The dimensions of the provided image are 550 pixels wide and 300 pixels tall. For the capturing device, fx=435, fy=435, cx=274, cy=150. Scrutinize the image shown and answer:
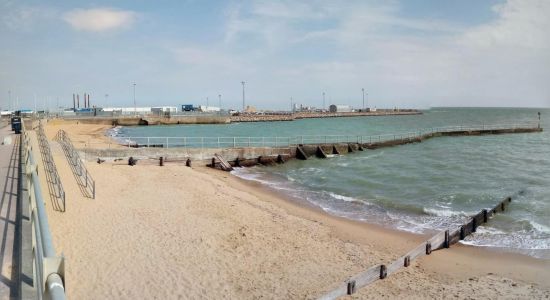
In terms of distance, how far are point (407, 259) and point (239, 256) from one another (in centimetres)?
473

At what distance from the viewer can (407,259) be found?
12172 millimetres

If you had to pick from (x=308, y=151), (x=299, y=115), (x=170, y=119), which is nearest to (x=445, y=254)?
(x=308, y=151)

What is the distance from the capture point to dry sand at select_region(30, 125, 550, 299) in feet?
33.6

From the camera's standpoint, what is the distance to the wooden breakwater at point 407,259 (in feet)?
32.7

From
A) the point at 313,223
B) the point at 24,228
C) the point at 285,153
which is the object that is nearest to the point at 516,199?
the point at 313,223

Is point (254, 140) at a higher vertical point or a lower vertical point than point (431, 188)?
higher

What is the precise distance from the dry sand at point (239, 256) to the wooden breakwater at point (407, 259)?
0.21 meters

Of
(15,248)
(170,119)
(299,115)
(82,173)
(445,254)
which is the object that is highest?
(299,115)

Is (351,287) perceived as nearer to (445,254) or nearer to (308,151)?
(445,254)

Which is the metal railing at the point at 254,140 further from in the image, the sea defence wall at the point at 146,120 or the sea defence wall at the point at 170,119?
the sea defence wall at the point at 170,119

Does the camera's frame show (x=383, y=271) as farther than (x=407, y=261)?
No

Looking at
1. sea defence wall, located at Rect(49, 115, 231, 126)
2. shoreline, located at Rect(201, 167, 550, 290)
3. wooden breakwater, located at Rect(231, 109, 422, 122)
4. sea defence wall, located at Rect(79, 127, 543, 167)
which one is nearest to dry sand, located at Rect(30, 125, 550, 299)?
shoreline, located at Rect(201, 167, 550, 290)

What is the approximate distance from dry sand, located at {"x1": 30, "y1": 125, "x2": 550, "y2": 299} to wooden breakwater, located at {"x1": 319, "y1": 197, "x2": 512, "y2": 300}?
21 centimetres

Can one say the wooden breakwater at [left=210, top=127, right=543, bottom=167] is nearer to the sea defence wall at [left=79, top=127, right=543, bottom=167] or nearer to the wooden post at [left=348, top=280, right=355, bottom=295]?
the sea defence wall at [left=79, top=127, right=543, bottom=167]
